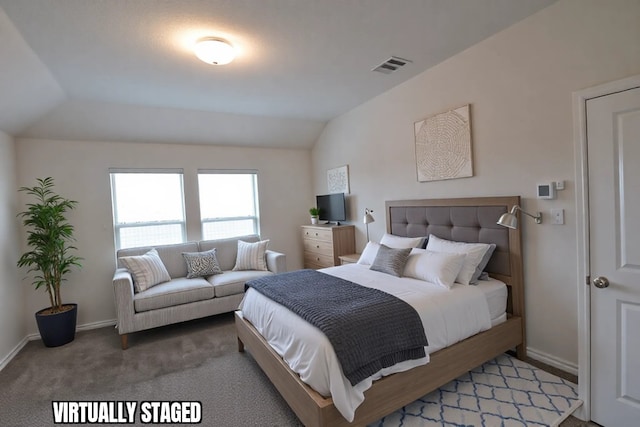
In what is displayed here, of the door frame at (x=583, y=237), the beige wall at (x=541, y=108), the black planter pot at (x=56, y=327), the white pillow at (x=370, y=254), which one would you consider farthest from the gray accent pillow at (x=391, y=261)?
the black planter pot at (x=56, y=327)

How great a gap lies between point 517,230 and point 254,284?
7.56 ft

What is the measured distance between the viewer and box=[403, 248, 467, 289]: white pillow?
2482mm

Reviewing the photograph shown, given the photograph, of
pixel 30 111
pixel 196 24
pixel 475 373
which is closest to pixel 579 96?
pixel 475 373

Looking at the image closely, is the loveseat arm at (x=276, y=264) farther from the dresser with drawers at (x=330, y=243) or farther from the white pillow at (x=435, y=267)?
the white pillow at (x=435, y=267)

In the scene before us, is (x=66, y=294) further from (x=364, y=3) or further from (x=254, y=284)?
(x=364, y=3)

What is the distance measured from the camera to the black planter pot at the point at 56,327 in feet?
10.7

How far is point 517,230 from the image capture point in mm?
2551

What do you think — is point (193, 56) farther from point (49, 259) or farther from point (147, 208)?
point (49, 259)

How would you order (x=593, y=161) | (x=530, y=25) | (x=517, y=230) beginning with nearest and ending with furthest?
(x=593, y=161), (x=530, y=25), (x=517, y=230)

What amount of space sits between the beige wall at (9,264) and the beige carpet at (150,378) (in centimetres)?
20

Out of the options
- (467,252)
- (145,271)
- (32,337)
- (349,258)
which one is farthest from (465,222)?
(32,337)

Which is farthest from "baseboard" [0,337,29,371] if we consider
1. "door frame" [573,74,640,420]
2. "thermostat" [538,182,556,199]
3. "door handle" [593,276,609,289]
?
"thermostat" [538,182,556,199]

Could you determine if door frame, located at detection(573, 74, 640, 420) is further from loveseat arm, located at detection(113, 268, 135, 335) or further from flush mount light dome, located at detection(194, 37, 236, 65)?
loveseat arm, located at detection(113, 268, 135, 335)

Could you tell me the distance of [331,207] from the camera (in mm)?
4809
